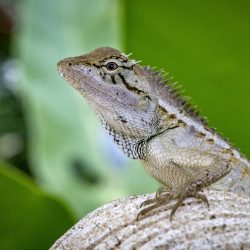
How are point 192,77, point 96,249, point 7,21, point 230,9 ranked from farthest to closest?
point 7,21
point 192,77
point 230,9
point 96,249

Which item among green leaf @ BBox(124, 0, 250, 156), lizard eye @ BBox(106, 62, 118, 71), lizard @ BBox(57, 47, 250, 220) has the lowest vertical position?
lizard @ BBox(57, 47, 250, 220)

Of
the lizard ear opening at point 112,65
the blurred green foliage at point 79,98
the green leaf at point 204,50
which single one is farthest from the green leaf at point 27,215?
the green leaf at point 204,50

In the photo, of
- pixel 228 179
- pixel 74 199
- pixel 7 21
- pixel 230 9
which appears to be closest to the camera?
pixel 228 179

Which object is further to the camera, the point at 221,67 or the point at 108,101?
the point at 221,67

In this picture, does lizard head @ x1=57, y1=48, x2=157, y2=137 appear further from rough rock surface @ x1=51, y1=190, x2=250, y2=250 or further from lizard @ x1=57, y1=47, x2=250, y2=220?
rough rock surface @ x1=51, y1=190, x2=250, y2=250

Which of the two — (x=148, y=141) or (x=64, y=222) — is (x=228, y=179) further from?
(x=64, y=222)

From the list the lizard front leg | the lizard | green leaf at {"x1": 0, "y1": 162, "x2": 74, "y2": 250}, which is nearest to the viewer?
the lizard front leg

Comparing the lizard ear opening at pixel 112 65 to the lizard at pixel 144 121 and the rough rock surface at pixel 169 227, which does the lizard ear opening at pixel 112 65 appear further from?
the rough rock surface at pixel 169 227

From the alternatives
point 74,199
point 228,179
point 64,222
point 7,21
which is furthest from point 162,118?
point 7,21

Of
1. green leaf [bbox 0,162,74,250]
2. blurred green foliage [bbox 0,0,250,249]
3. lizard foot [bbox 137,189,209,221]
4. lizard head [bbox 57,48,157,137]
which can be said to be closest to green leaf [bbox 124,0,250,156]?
blurred green foliage [bbox 0,0,250,249]
